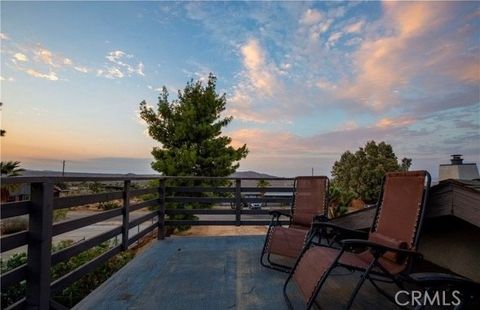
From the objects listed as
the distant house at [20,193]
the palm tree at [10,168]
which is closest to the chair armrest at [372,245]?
the distant house at [20,193]

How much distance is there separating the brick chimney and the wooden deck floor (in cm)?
247

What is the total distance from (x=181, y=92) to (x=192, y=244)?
7.96 meters

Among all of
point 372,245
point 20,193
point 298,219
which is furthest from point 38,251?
point 298,219

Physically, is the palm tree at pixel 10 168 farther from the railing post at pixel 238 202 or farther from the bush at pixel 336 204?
the bush at pixel 336 204

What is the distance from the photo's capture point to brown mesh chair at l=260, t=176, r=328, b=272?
3.06 meters

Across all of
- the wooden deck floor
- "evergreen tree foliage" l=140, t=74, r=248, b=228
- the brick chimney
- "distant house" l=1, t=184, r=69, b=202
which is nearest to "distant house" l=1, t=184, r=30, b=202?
"distant house" l=1, t=184, r=69, b=202

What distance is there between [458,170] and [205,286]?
3.80 m

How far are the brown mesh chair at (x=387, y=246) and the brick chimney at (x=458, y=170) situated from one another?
7.66 feet

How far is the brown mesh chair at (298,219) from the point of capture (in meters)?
3.06

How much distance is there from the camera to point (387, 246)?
177 centimetres

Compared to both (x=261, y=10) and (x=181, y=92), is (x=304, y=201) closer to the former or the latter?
(x=261, y=10)

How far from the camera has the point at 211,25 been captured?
21.1 feet

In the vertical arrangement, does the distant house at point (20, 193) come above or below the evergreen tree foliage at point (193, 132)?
below

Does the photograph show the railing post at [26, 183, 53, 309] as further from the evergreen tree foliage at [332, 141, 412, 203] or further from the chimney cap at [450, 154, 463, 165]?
the evergreen tree foliage at [332, 141, 412, 203]
